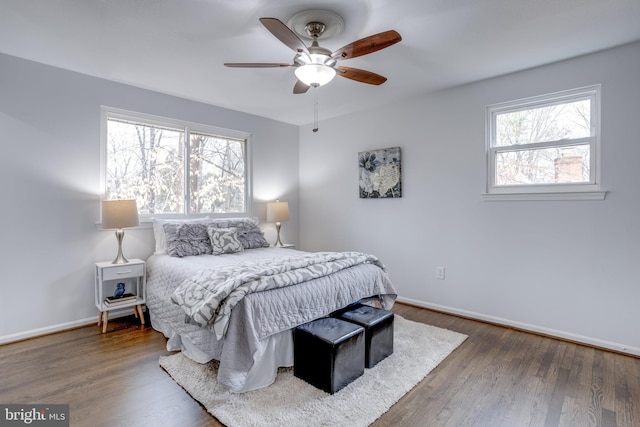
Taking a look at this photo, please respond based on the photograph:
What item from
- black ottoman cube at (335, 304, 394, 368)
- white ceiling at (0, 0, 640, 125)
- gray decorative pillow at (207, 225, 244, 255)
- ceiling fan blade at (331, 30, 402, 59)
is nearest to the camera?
ceiling fan blade at (331, 30, 402, 59)

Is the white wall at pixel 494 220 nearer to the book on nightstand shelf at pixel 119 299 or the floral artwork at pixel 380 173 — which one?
the floral artwork at pixel 380 173

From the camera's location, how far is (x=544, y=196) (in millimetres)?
2889

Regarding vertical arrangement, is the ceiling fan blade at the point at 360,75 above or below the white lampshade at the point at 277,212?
above

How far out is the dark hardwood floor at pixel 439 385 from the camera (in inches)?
70.4

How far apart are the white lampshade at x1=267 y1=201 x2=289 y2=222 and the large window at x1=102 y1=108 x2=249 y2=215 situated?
35 centimetres

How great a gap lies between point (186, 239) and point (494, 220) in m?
3.12

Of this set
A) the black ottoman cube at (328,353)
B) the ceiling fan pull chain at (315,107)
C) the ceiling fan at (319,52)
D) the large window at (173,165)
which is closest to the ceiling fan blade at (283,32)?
the ceiling fan at (319,52)

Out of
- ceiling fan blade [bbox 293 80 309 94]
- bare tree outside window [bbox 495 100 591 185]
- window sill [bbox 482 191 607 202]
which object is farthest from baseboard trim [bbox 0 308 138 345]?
bare tree outside window [bbox 495 100 591 185]

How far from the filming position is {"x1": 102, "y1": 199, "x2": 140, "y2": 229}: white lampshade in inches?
115

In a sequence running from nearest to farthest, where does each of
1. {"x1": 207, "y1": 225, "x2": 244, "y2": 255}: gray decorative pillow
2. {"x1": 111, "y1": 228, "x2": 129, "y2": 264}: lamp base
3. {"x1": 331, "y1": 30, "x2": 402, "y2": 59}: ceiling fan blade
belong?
{"x1": 331, "y1": 30, "x2": 402, "y2": 59}: ceiling fan blade
{"x1": 111, "y1": 228, "x2": 129, "y2": 264}: lamp base
{"x1": 207, "y1": 225, "x2": 244, "y2": 255}: gray decorative pillow

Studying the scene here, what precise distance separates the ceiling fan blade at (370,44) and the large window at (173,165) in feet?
8.09

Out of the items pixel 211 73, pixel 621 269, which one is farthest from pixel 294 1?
pixel 621 269

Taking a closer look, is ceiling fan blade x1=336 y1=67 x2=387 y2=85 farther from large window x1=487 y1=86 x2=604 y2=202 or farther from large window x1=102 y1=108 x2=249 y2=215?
large window x1=102 y1=108 x2=249 y2=215

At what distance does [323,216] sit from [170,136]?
2301 mm
